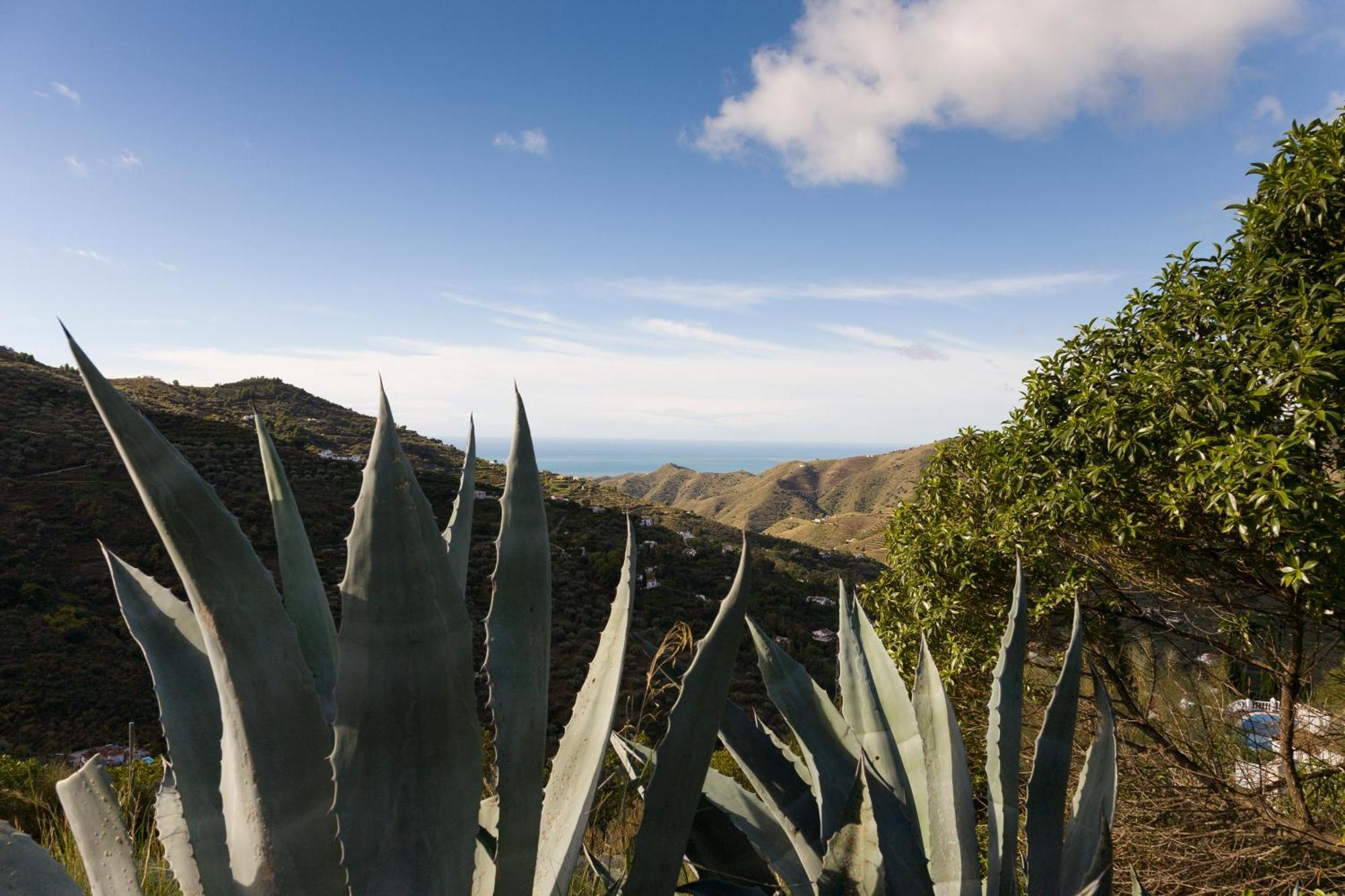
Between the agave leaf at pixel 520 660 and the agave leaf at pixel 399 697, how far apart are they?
111 millimetres

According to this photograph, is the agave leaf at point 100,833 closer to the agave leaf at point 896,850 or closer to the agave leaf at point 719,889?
the agave leaf at point 719,889

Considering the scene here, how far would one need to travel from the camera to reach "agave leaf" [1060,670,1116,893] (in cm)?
163

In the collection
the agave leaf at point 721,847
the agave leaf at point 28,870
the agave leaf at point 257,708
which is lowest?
the agave leaf at point 721,847

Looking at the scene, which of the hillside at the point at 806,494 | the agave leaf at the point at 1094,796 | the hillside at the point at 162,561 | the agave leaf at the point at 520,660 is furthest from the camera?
the hillside at the point at 806,494

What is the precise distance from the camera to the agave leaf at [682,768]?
4.07 ft

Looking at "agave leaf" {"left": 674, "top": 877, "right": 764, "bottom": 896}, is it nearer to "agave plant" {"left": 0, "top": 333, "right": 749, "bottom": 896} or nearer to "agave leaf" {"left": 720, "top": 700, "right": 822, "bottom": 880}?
"agave leaf" {"left": 720, "top": 700, "right": 822, "bottom": 880}

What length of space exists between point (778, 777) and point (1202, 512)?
2776 mm

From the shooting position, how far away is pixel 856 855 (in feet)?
4.58

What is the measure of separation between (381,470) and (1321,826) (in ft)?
16.6

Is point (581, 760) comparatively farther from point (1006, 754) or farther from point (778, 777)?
point (1006, 754)

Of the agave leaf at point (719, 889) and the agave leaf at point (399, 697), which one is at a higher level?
the agave leaf at point (399, 697)

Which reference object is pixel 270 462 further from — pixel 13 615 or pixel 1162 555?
pixel 13 615

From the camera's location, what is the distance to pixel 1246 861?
3910mm

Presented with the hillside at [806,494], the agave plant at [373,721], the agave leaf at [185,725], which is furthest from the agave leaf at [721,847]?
the hillside at [806,494]
